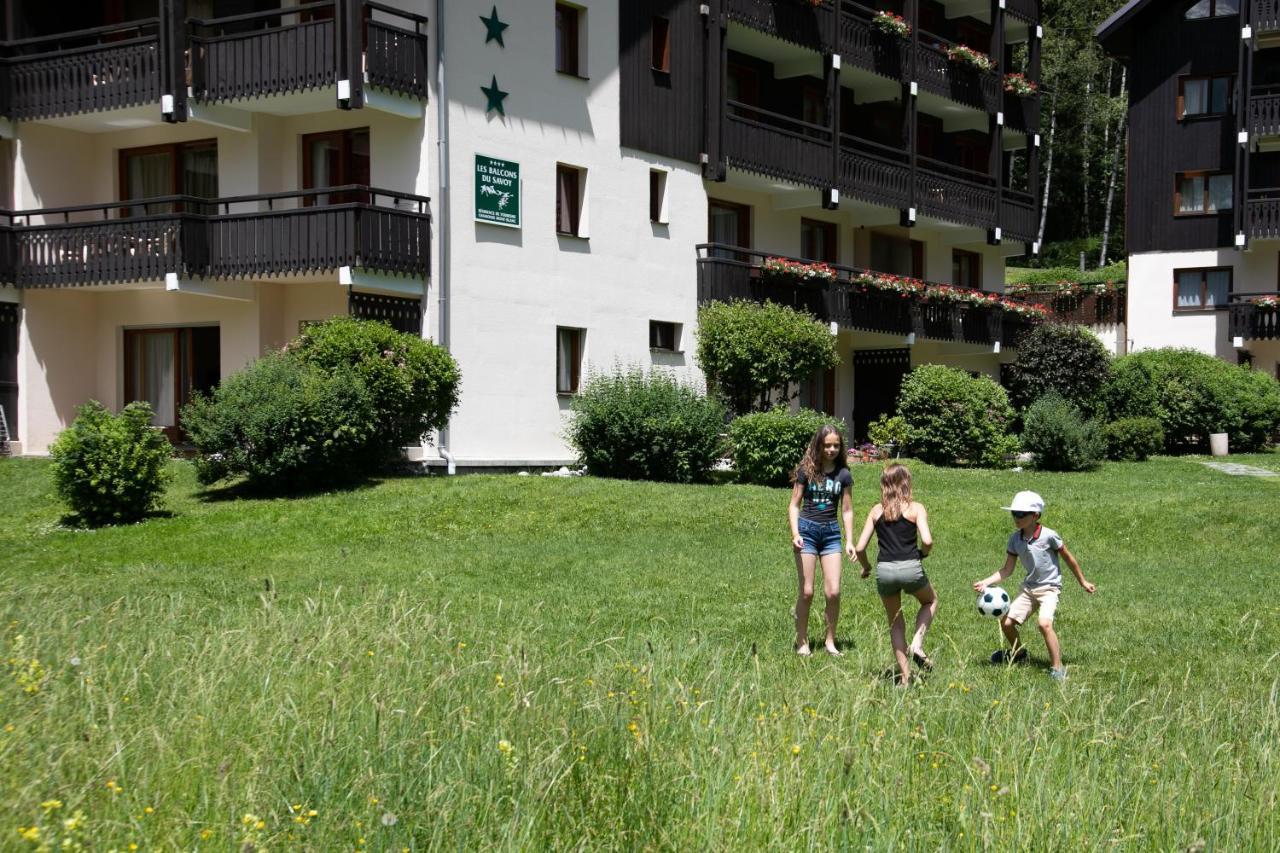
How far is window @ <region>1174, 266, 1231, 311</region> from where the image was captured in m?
43.9

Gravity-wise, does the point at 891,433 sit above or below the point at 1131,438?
above

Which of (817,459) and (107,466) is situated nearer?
(817,459)

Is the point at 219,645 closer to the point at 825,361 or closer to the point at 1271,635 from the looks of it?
the point at 1271,635

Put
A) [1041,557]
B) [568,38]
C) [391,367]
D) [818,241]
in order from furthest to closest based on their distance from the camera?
1. [818,241]
2. [568,38]
3. [391,367]
4. [1041,557]

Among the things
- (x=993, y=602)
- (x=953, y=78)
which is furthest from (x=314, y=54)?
(x=953, y=78)

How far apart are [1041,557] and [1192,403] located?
24.8 meters

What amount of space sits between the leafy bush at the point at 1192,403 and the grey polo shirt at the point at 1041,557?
78.1 ft

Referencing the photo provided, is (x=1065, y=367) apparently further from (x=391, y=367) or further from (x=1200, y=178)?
(x=391, y=367)

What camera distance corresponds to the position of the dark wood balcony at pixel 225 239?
24031 mm

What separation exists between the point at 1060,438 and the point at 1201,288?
1912cm

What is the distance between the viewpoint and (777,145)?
107ft

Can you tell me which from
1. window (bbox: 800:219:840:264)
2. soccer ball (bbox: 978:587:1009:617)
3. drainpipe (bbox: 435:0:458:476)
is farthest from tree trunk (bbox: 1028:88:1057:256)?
soccer ball (bbox: 978:587:1009:617)

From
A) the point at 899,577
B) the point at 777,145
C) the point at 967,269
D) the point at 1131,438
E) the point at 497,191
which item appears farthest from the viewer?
the point at 967,269

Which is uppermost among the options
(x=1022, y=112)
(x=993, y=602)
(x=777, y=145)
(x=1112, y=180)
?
(x=1112, y=180)
